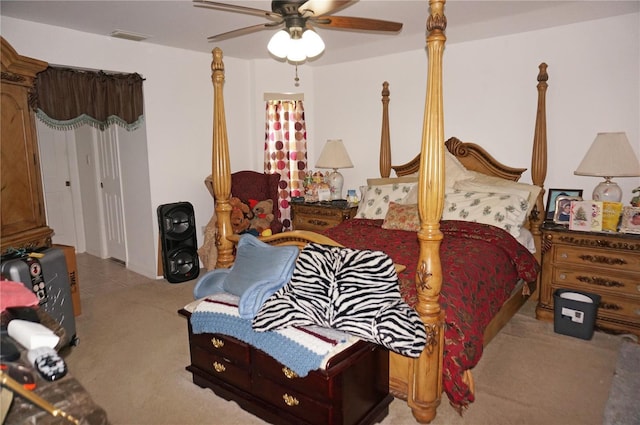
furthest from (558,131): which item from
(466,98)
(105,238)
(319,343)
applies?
(105,238)

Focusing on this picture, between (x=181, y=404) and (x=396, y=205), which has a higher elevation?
(x=396, y=205)

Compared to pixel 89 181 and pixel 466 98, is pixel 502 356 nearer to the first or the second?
pixel 466 98

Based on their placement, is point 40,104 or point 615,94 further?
point 40,104

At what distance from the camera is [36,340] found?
1.10 metres

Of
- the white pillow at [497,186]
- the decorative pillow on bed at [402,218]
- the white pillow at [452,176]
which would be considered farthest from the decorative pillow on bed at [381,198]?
the white pillow at [497,186]

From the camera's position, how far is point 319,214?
4.57 meters

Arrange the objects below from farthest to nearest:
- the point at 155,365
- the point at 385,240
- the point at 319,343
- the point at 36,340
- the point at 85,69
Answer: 1. the point at 85,69
2. the point at 385,240
3. the point at 155,365
4. the point at 319,343
5. the point at 36,340

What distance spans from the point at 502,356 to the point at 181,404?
2.06 m

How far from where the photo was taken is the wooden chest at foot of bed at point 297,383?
1.91m

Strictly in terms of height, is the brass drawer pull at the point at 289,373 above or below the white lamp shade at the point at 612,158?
below

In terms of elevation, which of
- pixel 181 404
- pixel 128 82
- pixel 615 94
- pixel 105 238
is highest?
pixel 128 82

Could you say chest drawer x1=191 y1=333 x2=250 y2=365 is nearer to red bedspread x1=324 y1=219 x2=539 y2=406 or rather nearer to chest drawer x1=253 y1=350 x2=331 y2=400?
chest drawer x1=253 y1=350 x2=331 y2=400

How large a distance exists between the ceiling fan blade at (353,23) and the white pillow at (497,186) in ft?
5.25

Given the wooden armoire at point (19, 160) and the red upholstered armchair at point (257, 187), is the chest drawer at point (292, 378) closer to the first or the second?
the wooden armoire at point (19, 160)
